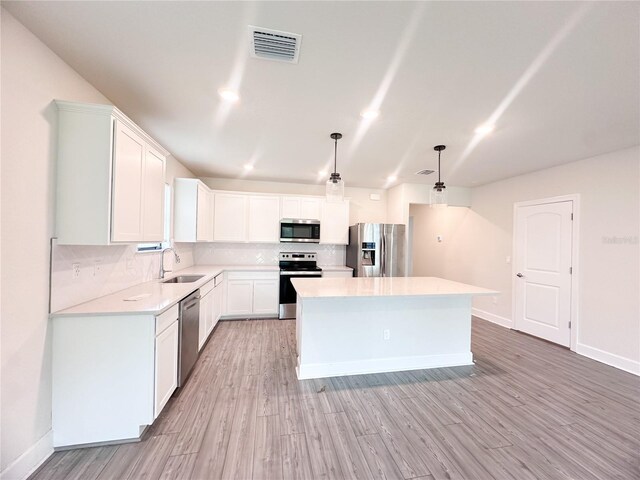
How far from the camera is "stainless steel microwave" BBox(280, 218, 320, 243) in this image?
16.0 feet

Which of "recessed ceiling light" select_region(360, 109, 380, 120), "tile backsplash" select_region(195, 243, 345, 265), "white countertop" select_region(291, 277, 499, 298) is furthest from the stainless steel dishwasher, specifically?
"recessed ceiling light" select_region(360, 109, 380, 120)

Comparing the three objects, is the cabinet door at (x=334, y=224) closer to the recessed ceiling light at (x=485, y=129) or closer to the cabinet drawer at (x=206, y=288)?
the cabinet drawer at (x=206, y=288)

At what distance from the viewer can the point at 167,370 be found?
6.95 feet

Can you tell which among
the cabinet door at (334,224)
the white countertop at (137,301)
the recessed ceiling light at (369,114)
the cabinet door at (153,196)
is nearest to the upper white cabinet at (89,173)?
the cabinet door at (153,196)

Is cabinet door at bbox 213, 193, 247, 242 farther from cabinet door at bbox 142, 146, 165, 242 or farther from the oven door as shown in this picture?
cabinet door at bbox 142, 146, 165, 242

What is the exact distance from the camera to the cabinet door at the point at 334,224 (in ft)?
16.7

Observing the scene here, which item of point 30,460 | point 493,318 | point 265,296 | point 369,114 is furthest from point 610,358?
point 30,460

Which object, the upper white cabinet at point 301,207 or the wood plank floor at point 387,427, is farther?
the upper white cabinet at point 301,207

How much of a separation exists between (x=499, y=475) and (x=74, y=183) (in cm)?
331

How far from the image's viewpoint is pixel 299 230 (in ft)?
16.2

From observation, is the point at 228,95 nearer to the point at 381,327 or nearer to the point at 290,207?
the point at 381,327

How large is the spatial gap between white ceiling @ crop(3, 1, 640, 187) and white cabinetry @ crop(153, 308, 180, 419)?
1.81 meters

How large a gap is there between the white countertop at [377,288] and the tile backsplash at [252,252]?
6.86 feet

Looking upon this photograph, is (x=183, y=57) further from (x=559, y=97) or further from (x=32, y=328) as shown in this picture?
(x=559, y=97)
